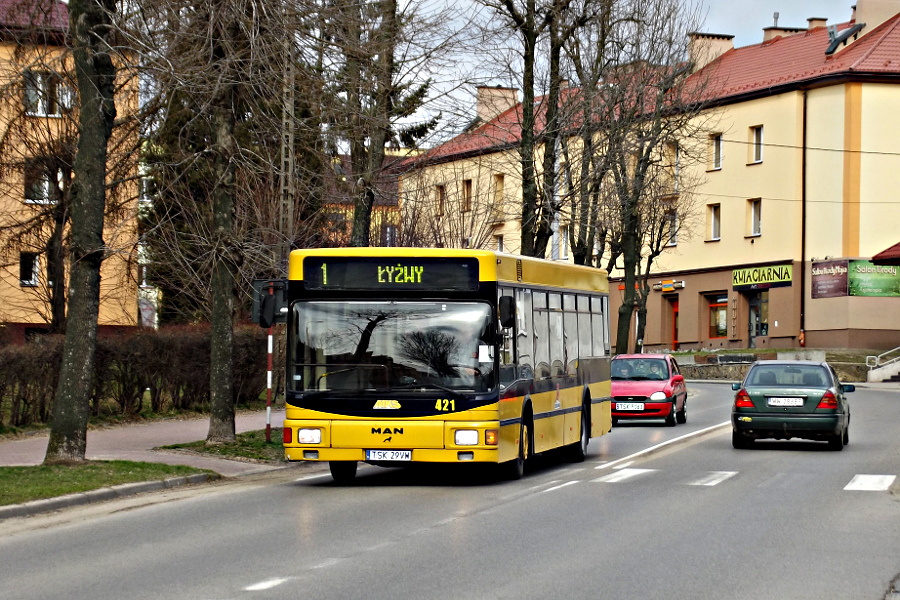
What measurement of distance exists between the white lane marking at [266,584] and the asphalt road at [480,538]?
0.03 m

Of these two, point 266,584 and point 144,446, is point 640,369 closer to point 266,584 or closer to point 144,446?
point 144,446

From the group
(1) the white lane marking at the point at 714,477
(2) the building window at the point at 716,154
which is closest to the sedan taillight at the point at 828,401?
(1) the white lane marking at the point at 714,477

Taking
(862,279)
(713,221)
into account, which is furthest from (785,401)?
(713,221)

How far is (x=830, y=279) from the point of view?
58312 millimetres

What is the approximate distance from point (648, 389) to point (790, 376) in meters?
8.11

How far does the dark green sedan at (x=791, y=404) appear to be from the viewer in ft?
74.1

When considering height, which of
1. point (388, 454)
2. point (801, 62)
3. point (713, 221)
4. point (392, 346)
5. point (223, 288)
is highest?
point (801, 62)

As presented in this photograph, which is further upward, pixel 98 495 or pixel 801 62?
pixel 801 62

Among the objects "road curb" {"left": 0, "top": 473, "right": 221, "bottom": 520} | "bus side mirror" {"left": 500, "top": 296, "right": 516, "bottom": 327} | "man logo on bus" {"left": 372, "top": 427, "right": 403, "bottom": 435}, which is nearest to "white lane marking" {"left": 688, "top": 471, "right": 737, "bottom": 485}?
"bus side mirror" {"left": 500, "top": 296, "right": 516, "bottom": 327}

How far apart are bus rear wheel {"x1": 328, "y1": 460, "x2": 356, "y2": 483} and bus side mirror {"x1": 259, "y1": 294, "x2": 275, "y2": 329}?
7.31 ft

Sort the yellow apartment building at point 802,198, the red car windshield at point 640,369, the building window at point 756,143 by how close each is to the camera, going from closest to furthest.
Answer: the red car windshield at point 640,369 < the yellow apartment building at point 802,198 < the building window at point 756,143

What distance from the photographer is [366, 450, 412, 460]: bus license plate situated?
16.1 meters

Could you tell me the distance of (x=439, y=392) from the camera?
16172 millimetres

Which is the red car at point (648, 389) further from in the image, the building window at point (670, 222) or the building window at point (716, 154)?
the building window at point (716, 154)
